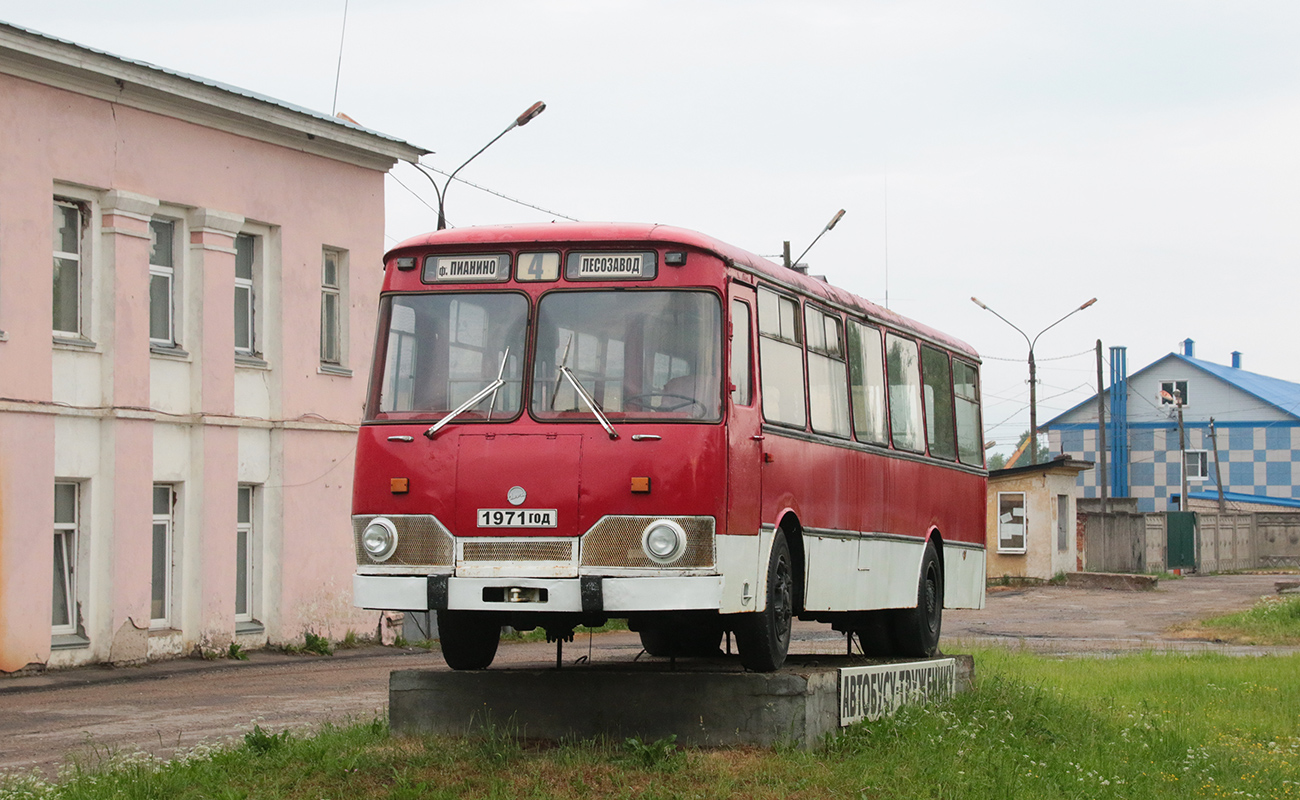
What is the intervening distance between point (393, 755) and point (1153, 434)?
249 ft

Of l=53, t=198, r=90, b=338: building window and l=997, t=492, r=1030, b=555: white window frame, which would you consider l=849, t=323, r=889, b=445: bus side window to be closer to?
l=53, t=198, r=90, b=338: building window

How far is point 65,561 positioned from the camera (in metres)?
21.7

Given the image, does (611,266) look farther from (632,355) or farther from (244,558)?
(244,558)

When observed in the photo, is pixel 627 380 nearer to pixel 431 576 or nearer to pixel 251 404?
pixel 431 576

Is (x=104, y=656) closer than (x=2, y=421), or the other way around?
(x=2, y=421)

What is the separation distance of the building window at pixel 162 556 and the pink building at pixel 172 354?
0.04 meters

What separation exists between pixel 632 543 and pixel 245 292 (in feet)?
52.7

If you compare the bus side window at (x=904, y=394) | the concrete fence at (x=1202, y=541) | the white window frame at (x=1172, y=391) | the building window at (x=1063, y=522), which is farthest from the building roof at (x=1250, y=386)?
the bus side window at (x=904, y=394)

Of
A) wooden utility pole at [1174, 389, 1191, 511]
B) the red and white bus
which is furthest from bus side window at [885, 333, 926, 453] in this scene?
wooden utility pole at [1174, 389, 1191, 511]

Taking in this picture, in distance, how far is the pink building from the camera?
21.0 metres

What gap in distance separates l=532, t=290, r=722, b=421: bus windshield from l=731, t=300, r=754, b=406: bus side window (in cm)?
20

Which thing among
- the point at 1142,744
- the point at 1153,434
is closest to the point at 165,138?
the point at 1142,744

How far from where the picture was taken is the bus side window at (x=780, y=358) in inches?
→ 454

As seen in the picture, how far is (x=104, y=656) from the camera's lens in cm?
2186
